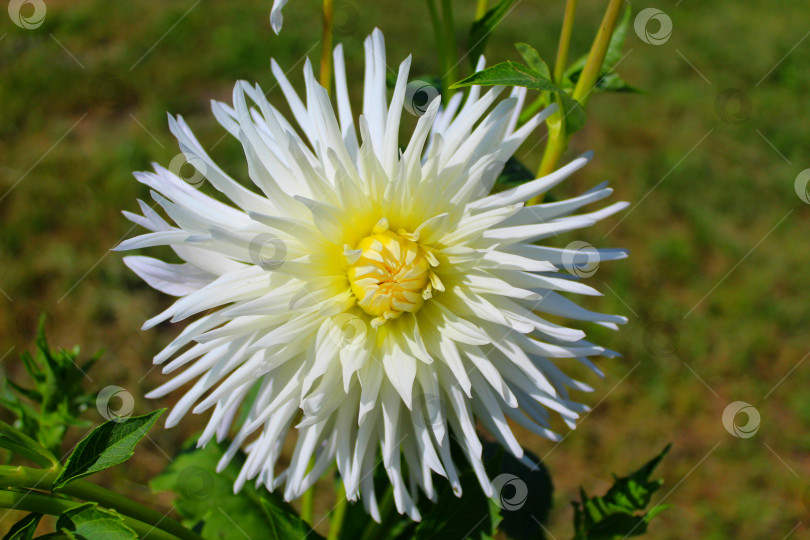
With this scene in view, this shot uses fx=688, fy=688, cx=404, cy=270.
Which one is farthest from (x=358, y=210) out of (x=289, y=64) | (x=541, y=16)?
(x=541, y=16)

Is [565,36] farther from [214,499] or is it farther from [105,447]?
[214,499]

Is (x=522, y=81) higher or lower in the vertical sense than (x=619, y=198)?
lower

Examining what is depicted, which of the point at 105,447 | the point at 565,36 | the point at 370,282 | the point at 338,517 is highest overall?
the point at 565,36

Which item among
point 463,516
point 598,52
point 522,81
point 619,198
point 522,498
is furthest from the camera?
point 619,198

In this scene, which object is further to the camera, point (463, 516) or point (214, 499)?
point (214, 499)

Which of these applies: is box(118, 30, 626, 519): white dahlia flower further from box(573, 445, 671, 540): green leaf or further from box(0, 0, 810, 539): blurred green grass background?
box(0, 0, 810, 539): blurred green grass background

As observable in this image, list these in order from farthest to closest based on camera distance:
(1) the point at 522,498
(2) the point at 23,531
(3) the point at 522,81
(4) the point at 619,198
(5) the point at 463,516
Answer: (4) the point at 619,198 < (1) the point at 522,498 < (5) the point at 463,516 < (3) the point at 522,81 < (2) the point at 23,531

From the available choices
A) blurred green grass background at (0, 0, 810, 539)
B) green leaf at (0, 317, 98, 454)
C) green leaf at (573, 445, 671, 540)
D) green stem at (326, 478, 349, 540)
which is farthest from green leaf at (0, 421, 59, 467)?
blurred green grass background at (0, 0, 810, 539)

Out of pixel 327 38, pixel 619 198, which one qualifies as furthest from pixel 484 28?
pixel 619 198

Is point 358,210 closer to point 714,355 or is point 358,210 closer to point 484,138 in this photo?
point 484,138
